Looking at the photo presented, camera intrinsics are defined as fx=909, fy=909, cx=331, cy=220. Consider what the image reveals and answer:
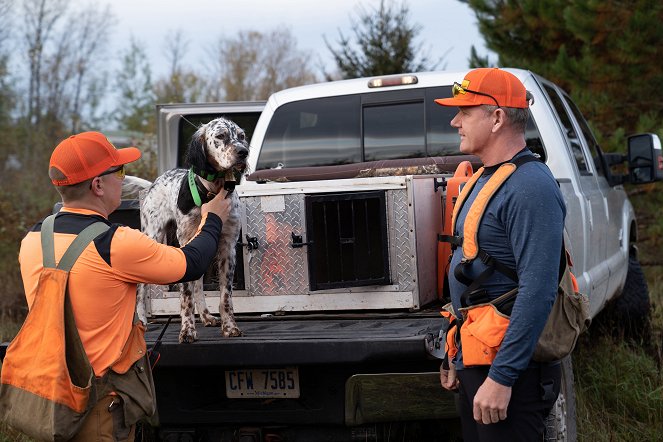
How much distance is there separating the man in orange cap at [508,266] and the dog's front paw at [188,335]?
63.0 inches

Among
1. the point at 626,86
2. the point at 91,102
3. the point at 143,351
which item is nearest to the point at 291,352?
the point at 143,351

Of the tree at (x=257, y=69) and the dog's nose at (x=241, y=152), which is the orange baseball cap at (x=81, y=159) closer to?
the dog's nose at (x=241, y=152)

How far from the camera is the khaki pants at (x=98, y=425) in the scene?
3.04 meters

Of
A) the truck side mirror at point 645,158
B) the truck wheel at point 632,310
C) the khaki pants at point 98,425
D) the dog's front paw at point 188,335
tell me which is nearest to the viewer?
the khaki pants at point 98,425

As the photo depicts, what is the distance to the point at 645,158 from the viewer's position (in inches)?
240

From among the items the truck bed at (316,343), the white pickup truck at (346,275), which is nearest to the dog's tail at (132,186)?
the white pickup truck at (346,275)

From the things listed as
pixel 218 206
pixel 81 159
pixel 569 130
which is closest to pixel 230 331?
pixel 218 206

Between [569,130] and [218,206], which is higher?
[569,130]

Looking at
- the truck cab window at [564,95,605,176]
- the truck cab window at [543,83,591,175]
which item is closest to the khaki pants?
the truck cab window at [543,83,591,175]

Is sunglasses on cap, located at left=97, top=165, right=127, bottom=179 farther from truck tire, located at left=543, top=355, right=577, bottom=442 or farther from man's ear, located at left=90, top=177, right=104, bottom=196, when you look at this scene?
truck tire, located at left=543, top=355, right=577, bottom=442

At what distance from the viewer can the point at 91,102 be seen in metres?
22.4

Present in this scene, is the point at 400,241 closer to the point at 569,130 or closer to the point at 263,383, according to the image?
the point at 263,383

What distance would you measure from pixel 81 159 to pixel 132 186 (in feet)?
8.76

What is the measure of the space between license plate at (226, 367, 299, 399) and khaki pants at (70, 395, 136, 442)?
1.05m
